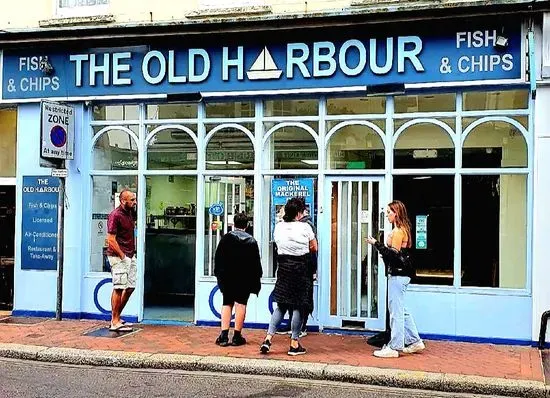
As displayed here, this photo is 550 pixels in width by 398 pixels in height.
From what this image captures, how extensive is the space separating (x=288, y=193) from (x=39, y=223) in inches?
154

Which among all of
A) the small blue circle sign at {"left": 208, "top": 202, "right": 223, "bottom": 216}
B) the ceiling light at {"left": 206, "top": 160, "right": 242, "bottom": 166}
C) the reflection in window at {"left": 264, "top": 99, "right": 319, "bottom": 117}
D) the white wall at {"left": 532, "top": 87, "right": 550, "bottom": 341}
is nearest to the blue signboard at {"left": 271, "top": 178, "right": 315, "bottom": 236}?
the ceiling light at {"left": 206, "top": 160, "right": 242, "bottom": 166}

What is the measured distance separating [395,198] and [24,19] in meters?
6.36

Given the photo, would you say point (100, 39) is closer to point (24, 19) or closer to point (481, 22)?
point (24, 19)

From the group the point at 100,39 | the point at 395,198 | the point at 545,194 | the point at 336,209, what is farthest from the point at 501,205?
the point at 100,39

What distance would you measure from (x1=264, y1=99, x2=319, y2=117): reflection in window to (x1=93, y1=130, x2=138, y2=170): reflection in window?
2.13m

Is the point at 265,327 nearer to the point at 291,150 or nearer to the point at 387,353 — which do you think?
the point at 387,353

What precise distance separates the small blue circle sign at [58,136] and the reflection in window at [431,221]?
480cm

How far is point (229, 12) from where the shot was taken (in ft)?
34.2

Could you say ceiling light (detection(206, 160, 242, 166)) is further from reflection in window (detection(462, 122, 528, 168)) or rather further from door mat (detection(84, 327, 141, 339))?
reflection in window (detection(462, 122, 528, 168))

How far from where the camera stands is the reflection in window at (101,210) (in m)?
11.0

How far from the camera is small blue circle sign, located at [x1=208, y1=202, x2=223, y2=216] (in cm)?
1051

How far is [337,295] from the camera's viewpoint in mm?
9961

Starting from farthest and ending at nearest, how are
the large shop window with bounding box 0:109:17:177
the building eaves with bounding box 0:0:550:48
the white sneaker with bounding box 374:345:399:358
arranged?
the large shop window with bounding box 0:109:17:177 < the building eaves with bounding box 0:0:550:48 < the white sneaker with bounding box 374:345:399:358

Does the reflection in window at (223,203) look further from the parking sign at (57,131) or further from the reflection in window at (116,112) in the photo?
the parking sign at (57,131)
